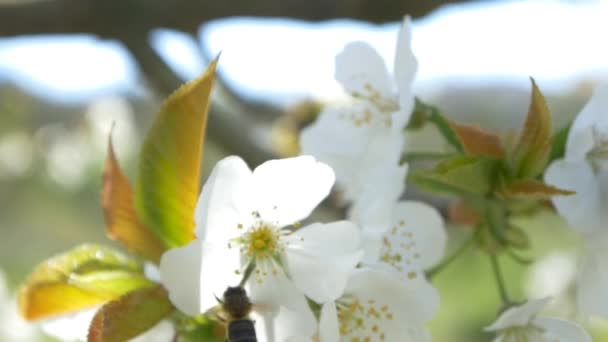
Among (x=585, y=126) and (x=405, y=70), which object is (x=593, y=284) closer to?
(x=585, y=126)

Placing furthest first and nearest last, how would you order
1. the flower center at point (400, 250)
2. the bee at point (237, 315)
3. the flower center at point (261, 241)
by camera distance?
the flower center at point (400, 250), the flower center at point (261, 241), the bee at point (237, 315)

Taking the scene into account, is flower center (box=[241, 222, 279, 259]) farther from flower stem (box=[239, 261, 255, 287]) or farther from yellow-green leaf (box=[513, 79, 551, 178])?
yellow-green leaf (box=[513, 79, 551, 178])

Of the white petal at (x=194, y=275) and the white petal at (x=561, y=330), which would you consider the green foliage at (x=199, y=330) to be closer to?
the white petal at (x=194, y=275)

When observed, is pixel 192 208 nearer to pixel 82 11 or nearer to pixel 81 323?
pixel 81 323

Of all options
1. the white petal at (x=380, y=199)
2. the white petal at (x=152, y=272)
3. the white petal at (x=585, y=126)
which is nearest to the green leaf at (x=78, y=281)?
the white petal at (x=152, y=272)

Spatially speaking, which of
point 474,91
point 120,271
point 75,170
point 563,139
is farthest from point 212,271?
point 474,91

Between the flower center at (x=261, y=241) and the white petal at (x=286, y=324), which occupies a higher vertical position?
the flower center at (x=261, y=241)
